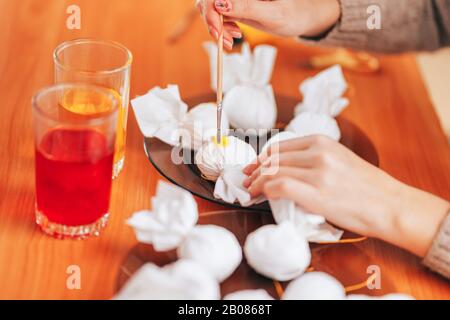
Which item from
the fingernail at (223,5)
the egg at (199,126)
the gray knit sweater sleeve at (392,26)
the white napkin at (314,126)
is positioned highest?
the fingernail at (223,5)

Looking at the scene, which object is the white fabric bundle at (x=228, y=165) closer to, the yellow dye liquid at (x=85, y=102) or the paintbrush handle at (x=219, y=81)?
the paintbrush handle at (x=219, y=81)

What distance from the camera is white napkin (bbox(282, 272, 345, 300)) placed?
70 cm

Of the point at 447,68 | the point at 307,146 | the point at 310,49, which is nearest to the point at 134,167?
the point at 307,146

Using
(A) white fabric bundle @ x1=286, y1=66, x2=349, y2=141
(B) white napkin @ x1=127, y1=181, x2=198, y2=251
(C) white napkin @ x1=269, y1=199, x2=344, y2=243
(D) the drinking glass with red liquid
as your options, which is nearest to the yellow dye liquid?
(D) the drinking glass with red liquid

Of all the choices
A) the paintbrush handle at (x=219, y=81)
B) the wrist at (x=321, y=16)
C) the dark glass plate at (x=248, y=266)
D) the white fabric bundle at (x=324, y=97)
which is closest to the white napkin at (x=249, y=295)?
the dark glass plate at (x=248, y=266)

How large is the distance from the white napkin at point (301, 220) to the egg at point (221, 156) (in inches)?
4.0

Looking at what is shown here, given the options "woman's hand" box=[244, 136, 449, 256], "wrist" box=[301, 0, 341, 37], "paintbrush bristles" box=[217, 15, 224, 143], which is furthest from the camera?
"wrist" box=[301, 0, 341, 37]

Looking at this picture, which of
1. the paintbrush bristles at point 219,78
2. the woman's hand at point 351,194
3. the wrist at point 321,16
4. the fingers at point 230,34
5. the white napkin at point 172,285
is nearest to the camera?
the white napkin at point 172,285

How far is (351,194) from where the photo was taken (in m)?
0.77

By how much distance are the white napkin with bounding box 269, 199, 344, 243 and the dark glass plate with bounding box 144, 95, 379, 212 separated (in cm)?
5

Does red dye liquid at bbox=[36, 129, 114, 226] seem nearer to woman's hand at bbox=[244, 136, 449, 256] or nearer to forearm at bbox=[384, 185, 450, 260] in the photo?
woman's hand at bbox=[244, 136, 449, 256]

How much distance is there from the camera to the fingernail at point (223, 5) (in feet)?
3.22
